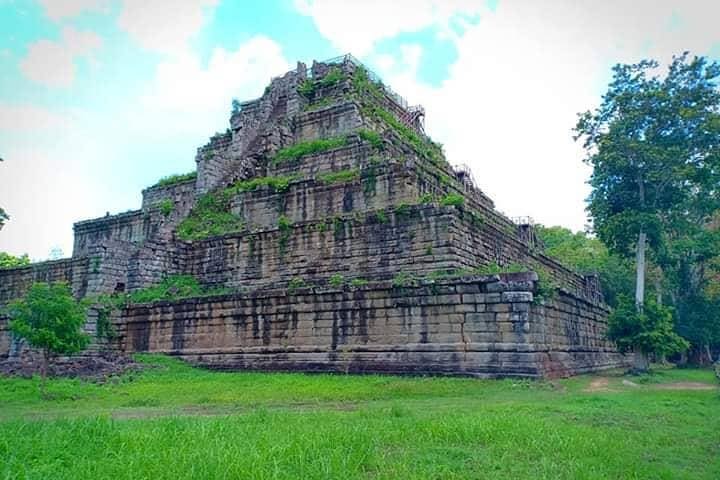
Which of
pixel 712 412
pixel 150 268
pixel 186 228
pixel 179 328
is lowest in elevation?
pixel 712 412

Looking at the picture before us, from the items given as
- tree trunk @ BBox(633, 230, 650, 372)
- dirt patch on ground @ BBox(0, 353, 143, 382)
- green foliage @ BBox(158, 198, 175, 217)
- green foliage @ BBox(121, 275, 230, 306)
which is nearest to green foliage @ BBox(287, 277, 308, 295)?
green foliage @ BBox(121, 275, 230, 306)

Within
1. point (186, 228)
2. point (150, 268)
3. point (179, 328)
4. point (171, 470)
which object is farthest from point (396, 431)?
point (186, 228)

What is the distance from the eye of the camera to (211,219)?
24.7 m

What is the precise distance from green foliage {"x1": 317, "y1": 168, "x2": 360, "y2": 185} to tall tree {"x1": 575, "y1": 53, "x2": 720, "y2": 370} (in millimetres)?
9272

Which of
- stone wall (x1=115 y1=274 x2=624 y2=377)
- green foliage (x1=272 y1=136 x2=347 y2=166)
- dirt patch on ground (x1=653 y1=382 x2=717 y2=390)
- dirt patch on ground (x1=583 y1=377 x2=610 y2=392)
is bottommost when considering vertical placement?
dirt patch on ground (x1=653 y1=382 x2=717 y2=390)

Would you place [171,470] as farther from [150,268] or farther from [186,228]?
[186,228]

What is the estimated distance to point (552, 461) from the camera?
20.8 feet

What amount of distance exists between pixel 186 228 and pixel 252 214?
297 cm

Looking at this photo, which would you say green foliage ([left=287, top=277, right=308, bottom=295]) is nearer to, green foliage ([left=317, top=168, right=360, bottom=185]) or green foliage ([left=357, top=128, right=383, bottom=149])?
green foliage ([left=317, top=168, right=360, bottom=185])

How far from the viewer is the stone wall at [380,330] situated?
14.8m

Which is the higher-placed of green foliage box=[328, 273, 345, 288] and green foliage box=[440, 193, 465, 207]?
green foliage box=[440, 193, 465, 207]

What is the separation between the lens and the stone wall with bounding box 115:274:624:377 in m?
14.8

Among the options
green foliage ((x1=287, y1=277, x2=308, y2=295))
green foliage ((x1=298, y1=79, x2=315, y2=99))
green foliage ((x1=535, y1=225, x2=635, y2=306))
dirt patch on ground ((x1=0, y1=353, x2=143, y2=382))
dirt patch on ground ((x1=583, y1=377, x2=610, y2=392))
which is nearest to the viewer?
dirt patch on ground ((x1=583, y1=377, x2=610, y2=392))

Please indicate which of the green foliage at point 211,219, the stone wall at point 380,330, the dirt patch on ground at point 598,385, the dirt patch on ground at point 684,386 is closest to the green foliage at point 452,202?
the stone wall at point 380,330
